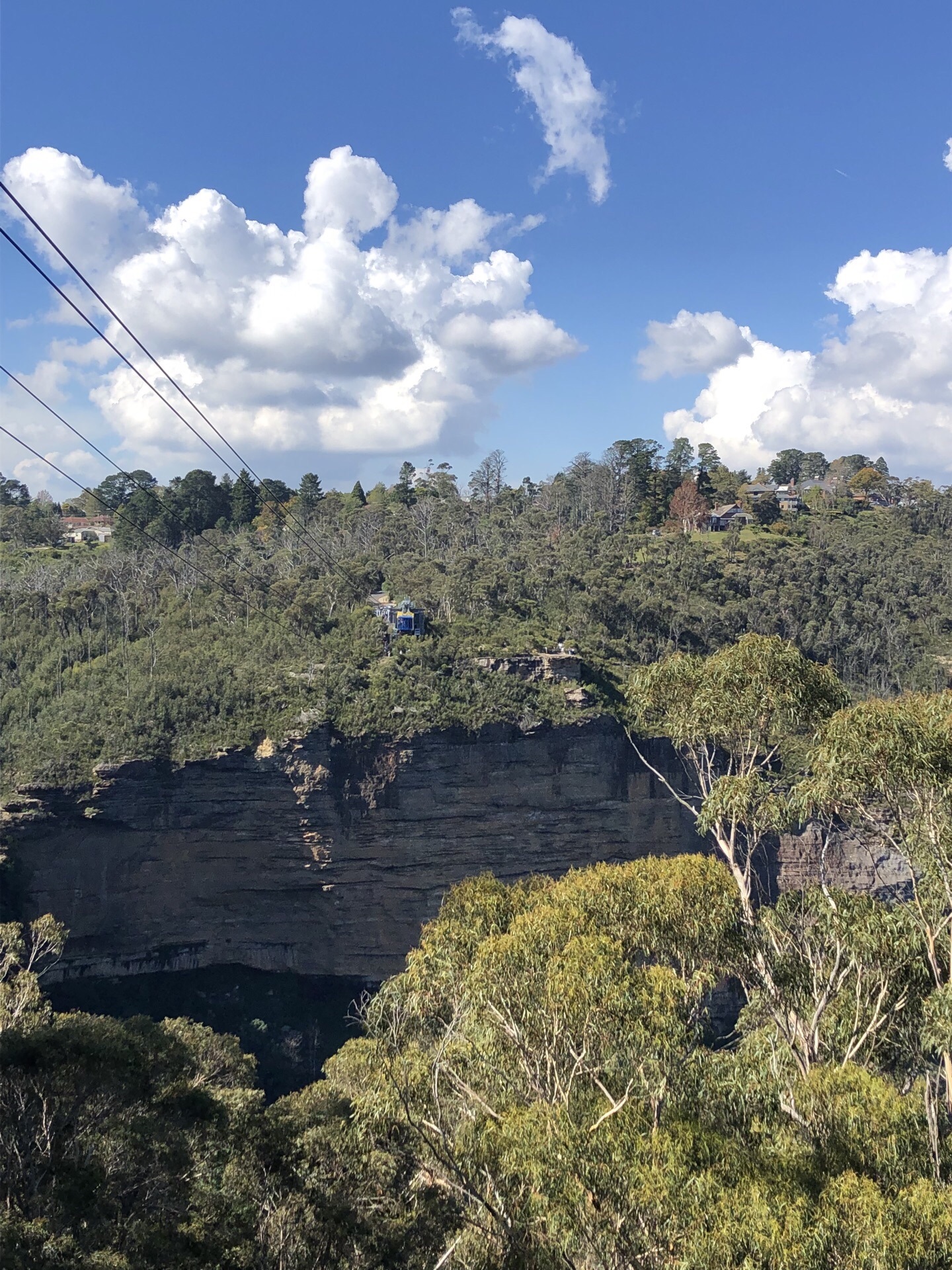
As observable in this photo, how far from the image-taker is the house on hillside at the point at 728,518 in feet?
184

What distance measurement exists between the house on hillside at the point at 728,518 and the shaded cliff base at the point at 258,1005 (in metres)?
38.0

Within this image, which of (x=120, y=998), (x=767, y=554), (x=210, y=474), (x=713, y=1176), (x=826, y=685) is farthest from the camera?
(x=210, y=474)

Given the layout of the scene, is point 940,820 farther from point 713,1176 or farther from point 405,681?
point 405,681

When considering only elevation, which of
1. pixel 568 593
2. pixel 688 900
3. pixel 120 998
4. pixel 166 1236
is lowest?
pixel 120 998

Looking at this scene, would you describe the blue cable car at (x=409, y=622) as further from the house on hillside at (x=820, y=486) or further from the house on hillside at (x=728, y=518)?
the house on hillside at (x=820, y=486)

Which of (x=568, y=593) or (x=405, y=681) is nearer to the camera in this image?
(x=405, y=681)

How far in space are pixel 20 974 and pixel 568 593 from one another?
26.1 meters

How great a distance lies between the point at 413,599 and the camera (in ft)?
116

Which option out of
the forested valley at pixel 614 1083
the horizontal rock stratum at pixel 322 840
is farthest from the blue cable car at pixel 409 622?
the forested valley at pixel 614 1083

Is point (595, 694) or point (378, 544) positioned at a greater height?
point (378, 544)

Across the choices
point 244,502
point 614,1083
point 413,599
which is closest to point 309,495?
point 244,502

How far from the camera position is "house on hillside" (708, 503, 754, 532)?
184ft

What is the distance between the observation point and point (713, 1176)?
6.59 meters

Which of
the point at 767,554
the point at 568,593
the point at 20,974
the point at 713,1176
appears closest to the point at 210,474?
the point at 568,593
